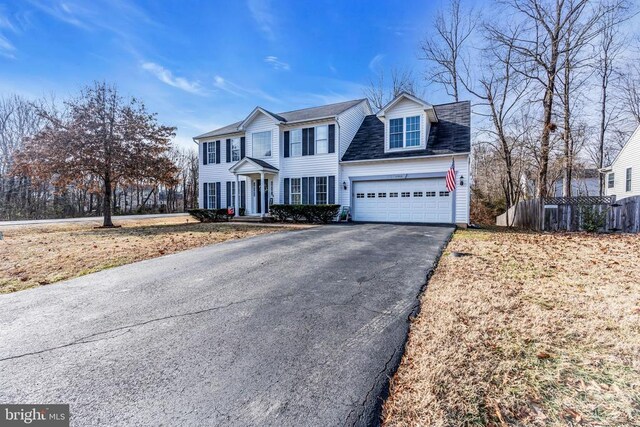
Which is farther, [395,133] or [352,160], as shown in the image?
[352,160]

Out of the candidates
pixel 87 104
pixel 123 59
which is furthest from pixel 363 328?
pixel 87 104

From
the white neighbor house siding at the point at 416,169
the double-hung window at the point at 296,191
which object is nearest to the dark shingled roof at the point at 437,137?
the white neighbor house siding at the point at 416,169

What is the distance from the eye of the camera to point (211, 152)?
19.7 m

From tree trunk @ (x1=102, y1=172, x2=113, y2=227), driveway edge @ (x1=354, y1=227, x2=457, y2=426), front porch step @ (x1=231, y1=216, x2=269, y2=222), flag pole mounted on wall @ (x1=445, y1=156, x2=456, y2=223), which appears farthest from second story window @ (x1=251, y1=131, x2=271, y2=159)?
driveway edge @ (x1=354, y1=227, x2=457, y2=426)

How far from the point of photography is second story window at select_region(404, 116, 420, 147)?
49.3 feet

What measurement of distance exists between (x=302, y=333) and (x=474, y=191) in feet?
88.3

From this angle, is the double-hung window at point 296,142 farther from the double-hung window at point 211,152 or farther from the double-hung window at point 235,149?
the double-hung window at point 211,152

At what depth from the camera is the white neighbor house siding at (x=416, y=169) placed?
13.7 metres

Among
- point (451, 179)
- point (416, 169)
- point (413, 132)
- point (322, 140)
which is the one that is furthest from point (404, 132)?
point (322, 140)

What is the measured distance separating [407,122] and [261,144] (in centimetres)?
880

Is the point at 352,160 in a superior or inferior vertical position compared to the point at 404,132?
inferior

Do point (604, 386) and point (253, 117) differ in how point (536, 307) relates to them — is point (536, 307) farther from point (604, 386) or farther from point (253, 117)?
point (253, 117)

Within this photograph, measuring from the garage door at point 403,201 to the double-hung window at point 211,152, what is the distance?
1004 cm

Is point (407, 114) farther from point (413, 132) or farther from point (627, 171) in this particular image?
point (627, 171)
